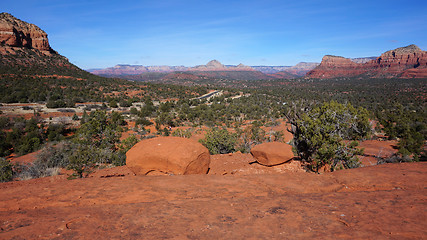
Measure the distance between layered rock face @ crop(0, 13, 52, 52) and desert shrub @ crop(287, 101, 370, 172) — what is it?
7708cm

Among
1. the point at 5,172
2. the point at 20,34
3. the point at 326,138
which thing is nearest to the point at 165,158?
the point at 326,138

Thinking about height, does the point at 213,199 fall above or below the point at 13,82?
below

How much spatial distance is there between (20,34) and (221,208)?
8290 centimetres

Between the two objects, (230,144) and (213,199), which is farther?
(230,144)

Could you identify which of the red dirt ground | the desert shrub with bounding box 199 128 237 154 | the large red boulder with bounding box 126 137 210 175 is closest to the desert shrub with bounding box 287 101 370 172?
the red dirt ground

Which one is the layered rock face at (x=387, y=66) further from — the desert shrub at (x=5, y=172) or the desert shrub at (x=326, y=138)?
the desert shrub at (x=5, y=172)

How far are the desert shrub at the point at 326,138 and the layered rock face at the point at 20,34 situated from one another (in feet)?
253

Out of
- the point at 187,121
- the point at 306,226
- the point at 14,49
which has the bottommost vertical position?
the point at 187,121

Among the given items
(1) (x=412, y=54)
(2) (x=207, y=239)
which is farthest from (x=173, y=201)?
(1) (x=412, y=54)

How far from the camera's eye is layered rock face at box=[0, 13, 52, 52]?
55906mm

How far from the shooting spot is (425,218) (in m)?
4.22

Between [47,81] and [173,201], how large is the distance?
56.9m

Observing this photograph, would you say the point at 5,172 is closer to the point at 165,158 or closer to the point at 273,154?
the point at 165,158

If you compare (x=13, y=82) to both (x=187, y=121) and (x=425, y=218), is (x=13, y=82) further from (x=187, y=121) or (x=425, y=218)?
(x=425, y=218)
